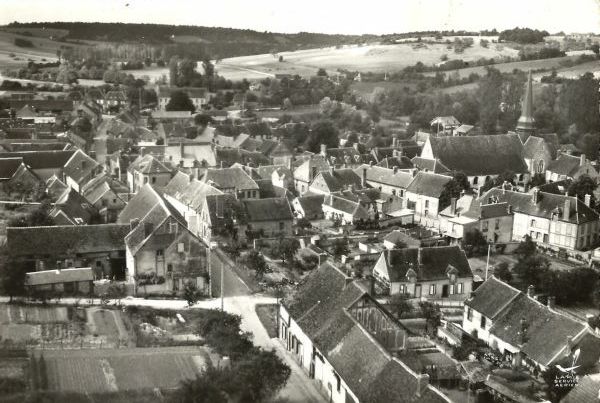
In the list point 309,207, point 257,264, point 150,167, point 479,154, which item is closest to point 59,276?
point 257,264

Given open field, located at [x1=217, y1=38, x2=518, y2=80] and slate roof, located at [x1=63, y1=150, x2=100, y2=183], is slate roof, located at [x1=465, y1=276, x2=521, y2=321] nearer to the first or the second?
slate roof, located at [x1=63, y1=150, x2=100, y2=183]

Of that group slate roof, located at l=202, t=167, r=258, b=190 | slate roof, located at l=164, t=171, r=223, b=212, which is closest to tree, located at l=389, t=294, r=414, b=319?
slate roof, located at l=164, t=171, r=223, b=212

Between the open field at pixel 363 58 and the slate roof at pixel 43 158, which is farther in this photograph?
the open field at pixel 363 58

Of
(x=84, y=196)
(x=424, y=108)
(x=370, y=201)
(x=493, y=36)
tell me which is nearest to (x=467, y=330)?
(x=370, y=201)

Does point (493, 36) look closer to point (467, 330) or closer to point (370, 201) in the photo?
point (370, 201)

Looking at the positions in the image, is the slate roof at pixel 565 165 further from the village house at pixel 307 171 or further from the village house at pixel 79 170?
the village house at pixel 79 170

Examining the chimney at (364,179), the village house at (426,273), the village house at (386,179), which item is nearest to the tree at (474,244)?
the village house at (426,273)

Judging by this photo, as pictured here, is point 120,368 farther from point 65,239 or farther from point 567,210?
point 567,210
